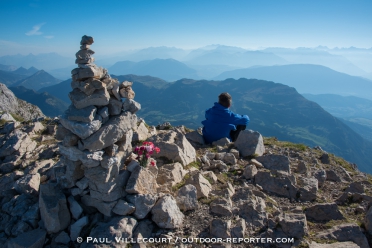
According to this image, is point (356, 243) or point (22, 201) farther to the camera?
point (22, 201)

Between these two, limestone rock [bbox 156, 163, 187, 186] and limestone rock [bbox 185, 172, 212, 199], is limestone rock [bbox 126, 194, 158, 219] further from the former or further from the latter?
limestone rock [bbox 185, 172, 212, 199]

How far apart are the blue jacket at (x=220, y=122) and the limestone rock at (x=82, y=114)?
7428mm

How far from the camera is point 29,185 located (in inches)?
289

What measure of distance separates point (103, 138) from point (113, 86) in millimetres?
1530

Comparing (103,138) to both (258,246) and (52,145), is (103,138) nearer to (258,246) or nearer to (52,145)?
(258,246)

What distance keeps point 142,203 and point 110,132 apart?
7.04 feet

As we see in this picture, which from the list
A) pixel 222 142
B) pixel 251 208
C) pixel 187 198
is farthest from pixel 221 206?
Answer: pixel 222 142

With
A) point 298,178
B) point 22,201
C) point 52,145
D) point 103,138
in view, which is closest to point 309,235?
point 298,178

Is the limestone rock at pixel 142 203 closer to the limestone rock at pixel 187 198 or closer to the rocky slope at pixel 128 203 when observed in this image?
the rocky slope at pixel 128 203

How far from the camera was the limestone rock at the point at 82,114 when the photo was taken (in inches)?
233

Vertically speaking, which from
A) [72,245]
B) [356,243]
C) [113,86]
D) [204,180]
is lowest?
[72,245]

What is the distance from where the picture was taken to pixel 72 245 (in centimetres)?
594

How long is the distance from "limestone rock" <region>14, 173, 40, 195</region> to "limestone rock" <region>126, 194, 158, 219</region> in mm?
3561

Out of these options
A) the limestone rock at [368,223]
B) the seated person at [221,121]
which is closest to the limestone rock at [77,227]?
the limestone rock at [368,223]
